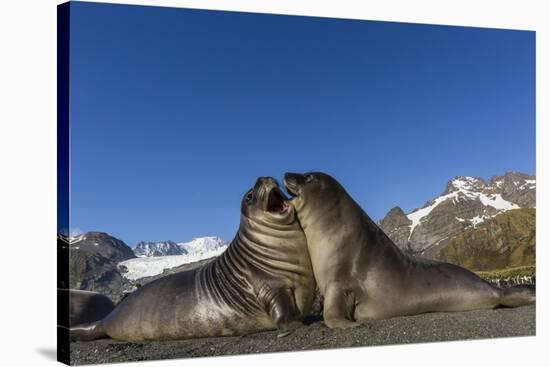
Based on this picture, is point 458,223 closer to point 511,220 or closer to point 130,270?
point 511,220

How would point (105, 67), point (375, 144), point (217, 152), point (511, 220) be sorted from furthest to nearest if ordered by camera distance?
point (511, 220)
point (375, 144)
point (217, 152)
point (105, 67)

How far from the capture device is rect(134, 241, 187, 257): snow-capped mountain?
10.8m

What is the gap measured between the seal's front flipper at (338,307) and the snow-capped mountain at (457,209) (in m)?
1.19

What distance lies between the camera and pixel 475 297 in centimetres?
1220

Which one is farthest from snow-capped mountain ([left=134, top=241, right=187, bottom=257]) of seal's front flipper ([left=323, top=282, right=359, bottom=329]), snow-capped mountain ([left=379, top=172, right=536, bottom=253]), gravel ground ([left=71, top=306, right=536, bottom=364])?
snow-capped mountain ([left=379, top=172, right=536, bottom=253])

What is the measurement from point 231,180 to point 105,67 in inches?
80.9

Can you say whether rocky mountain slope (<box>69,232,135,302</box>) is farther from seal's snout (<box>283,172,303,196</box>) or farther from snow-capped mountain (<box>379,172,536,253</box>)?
snow-capped mountain (<box>379,172,536,253</box>)

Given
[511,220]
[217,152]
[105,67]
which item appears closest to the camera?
[105,67]

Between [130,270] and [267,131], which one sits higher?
[267,131]

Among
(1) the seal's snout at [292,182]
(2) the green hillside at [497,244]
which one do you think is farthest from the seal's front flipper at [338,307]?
(2) the green hillside at [497,244]

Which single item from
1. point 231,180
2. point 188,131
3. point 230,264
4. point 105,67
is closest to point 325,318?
point 230,264

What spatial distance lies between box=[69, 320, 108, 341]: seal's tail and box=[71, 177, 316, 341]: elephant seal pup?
0.02 m

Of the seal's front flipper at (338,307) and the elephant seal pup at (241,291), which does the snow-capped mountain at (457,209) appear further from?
the elephant seal pup at (241,291)

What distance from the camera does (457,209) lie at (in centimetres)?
1277
